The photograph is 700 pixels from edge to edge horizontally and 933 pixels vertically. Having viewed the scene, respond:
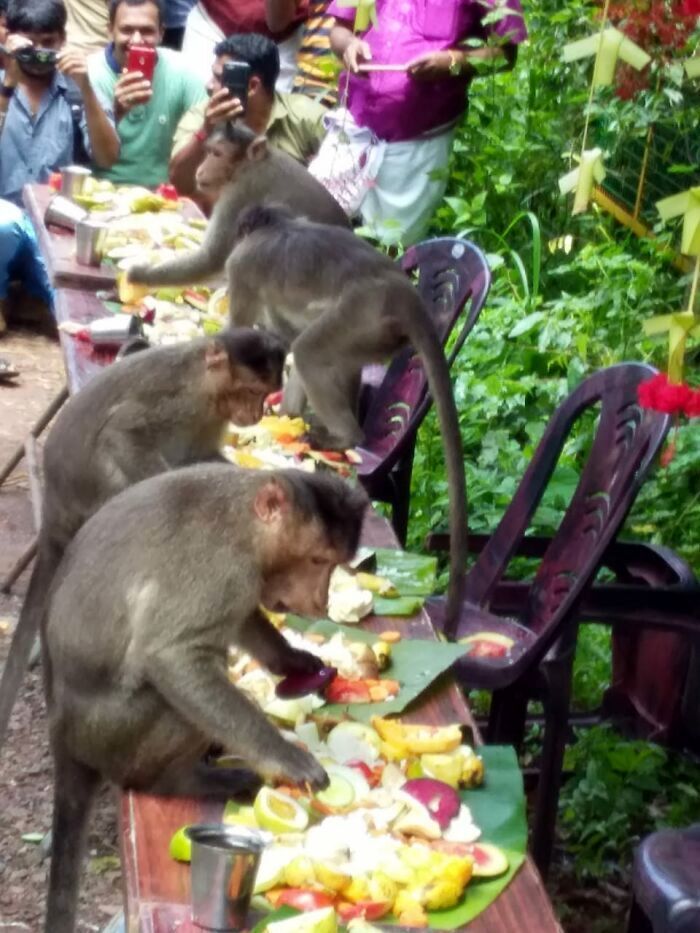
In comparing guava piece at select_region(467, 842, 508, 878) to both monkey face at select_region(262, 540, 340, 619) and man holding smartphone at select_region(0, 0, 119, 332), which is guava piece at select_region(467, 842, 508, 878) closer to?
monkey face at select_region(262, 540, 340, 619)

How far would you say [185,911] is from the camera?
2.18 metres

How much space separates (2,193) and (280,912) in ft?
23.9

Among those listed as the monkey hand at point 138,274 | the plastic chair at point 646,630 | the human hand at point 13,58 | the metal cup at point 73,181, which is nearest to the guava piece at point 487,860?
the plastic chair at point 646,630

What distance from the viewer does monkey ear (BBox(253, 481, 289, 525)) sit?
277cm

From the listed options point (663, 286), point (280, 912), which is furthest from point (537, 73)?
point (280, 912)

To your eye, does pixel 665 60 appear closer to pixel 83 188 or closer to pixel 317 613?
pixel 317 613

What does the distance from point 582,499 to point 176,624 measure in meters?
1.59

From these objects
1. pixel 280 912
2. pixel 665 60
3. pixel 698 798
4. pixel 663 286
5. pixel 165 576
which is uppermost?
pixel 665 60

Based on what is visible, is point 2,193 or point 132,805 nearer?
point 132,805

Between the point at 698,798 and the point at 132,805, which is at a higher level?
the point at 132,805

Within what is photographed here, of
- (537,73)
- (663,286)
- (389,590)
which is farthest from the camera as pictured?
(537,73)

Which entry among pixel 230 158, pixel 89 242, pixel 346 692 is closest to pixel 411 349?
pixel 89 242

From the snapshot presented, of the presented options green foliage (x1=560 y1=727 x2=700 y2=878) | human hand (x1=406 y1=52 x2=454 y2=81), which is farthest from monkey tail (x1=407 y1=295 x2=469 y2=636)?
human hand (x1=406 y1=52 x2=454 y2=81)

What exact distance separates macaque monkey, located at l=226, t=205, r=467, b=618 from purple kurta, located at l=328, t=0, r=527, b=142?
2831 mm
